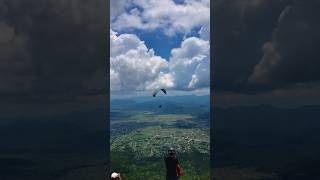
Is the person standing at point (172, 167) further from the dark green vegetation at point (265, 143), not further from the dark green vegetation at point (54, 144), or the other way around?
the dark green vegetation at point (265, 143)

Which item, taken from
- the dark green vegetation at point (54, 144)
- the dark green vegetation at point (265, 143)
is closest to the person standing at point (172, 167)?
the dark green vegetation at point (54, 144)

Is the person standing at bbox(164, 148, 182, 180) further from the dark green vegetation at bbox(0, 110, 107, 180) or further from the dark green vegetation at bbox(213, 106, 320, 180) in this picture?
the dark green vegetation at bbox(213, 106, 320, 180)

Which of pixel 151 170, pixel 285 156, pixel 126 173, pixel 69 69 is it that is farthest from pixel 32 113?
pixel 285 156

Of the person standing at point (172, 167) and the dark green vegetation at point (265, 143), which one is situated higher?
the person standing at point (172, 167)

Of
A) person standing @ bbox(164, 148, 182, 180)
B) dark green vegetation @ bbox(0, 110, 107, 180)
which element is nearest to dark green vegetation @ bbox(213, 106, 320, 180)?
dark green vegetation @ bbox(0, 110, 107, 180)

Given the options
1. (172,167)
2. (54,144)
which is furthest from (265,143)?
(172,167)

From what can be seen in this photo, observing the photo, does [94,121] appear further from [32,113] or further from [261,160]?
[261,160]

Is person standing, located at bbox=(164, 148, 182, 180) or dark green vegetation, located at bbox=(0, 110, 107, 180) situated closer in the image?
person standing, located at bbox=(164, 148, 182, 180)
